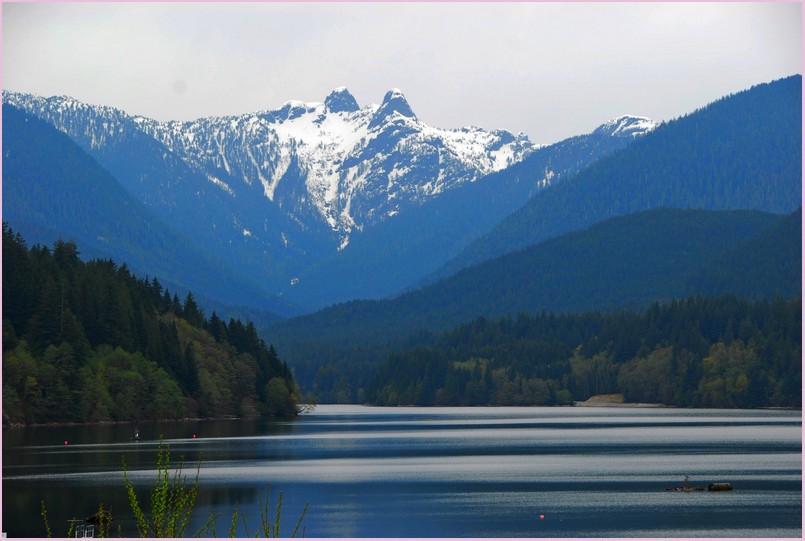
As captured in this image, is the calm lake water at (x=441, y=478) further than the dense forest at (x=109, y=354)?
No

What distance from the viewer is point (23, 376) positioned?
139000mm

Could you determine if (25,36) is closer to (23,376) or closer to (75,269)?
(23,376)

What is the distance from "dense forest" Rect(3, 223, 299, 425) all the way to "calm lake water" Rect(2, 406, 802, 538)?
5.03 metres

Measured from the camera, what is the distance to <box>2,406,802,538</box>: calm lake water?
219 ft

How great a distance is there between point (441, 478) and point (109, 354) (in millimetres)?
72941

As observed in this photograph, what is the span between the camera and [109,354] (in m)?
156

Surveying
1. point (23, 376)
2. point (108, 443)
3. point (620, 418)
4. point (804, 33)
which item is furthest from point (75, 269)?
point (804, 33)

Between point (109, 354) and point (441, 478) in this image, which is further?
point (109, 354)

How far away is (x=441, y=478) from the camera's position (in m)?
91.4

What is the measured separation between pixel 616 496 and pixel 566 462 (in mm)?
25860

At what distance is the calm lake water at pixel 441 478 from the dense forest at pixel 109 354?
5032 millimetres

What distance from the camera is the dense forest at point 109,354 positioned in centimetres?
14412

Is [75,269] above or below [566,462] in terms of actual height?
above

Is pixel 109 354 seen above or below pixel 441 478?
above
